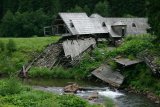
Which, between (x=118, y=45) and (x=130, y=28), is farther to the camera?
(x=130, y=28)

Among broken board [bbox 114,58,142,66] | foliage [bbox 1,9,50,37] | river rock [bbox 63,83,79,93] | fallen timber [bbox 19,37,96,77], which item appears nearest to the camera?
river rock [bbox 63,83,79,93]

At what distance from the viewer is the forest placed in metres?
88.1

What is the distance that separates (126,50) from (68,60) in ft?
27.1

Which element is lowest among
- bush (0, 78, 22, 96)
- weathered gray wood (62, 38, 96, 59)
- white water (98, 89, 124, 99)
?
white water (98, 89, 124, 99)

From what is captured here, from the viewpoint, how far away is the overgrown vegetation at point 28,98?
39281mm

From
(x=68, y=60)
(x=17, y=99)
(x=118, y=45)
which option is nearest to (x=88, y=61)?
(x=68, y=60)

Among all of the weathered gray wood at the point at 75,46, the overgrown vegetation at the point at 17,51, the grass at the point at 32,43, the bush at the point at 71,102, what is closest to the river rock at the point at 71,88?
the bush at the point at 71,102

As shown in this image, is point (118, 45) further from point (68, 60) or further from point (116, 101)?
point (116, 101)

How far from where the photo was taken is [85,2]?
4109 inches

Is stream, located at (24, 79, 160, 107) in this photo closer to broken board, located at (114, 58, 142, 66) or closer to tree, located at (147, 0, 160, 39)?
broken board, located at (114, 58, 142, 66)

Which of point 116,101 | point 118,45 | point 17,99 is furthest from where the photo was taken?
point 118,45

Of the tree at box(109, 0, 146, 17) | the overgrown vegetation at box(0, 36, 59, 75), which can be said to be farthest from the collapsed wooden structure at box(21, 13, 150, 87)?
the tree at box(109, 0, 146, 17)

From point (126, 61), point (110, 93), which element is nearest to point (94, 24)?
point (126, 61)

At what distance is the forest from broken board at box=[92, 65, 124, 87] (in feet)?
76.1
